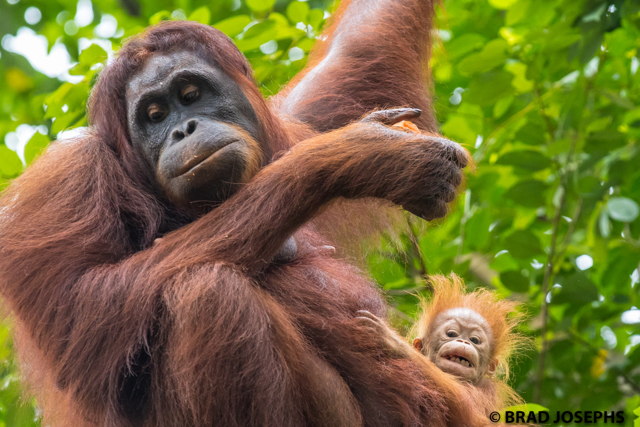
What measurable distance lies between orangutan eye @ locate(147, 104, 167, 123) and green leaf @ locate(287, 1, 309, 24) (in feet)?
5.30

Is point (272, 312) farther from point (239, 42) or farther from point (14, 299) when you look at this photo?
point (239, 42)

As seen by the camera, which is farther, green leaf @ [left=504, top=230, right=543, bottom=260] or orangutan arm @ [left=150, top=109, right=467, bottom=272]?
green leaf @ [left=504, top=230, right=543, bottom=260]

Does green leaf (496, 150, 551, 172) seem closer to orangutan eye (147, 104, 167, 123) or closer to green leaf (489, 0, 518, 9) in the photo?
green leaf (489, 0, 518, 9)

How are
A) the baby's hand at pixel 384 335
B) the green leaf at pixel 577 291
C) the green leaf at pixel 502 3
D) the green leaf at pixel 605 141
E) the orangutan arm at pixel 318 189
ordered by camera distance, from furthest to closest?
the green leaf at pixel 502 3, the green leaf at pixel 605 141, the green leaf at pixel 577 291, the baby's hand at pixel 384 335, the orangutan arm at pixel 318 189

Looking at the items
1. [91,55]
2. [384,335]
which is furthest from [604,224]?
[91,55]

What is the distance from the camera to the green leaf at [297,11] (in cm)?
378

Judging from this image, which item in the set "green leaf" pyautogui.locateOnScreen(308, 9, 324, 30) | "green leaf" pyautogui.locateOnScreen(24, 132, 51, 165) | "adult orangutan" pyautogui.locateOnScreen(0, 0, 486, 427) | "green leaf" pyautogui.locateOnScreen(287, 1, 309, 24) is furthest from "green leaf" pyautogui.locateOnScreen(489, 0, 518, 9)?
"green leaf" pyautogui.locateOnScreen(24, 132, 51, 165)

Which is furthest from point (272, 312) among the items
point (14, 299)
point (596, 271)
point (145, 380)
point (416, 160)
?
point (596, 271)

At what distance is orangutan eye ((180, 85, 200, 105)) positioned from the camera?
7.95 feet

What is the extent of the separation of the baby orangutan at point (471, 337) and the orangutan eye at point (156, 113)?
1.57 metres

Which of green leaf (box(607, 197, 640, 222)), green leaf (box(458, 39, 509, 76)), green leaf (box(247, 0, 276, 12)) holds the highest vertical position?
green leaf (box(247, 0, 276, 12))

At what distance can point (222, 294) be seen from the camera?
2.05m

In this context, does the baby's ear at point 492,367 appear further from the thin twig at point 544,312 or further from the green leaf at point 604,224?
the green leaf at point 604,224

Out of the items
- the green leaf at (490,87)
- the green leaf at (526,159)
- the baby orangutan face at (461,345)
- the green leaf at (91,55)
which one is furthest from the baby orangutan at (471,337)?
the green leaf at (91,55)
